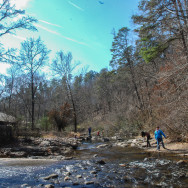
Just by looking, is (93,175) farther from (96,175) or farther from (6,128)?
(6,128)

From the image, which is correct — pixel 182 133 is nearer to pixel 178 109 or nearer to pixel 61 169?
pixel 178 109

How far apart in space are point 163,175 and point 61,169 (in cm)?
395

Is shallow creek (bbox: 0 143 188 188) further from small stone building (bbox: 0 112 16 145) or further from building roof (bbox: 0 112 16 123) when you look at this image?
building roof (bbox: 0 112 16 123)

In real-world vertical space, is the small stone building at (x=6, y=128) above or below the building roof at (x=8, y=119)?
below

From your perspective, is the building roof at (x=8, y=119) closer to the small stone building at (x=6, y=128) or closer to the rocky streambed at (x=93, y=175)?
the small stone building at (x=6, y=128)

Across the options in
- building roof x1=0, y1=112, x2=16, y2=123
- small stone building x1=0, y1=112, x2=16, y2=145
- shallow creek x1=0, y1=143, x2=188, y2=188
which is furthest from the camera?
building roof x1=0, y1=112, x2=16, y2=123

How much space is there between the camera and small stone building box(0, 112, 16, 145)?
12928 millimetres

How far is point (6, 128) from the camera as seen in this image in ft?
43.8

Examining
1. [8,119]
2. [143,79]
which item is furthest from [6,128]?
[143,79]

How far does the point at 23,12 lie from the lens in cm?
1451

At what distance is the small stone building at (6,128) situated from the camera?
42.4ft

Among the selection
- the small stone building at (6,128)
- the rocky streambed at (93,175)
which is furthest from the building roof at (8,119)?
the rocky streambed at (93,175)

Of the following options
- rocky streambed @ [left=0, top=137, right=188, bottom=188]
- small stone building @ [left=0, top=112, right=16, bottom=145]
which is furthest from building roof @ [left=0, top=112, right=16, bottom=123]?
rocky streambed @ [left=0, top=137, right=188, bottom=188]

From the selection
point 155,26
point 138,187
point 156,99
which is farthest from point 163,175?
point 156,99
